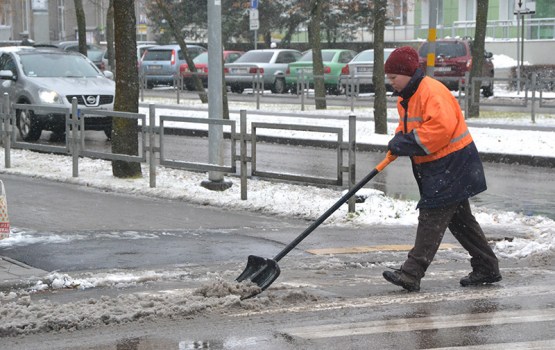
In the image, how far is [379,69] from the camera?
20.0 m

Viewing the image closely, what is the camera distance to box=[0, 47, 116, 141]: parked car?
18.9 m

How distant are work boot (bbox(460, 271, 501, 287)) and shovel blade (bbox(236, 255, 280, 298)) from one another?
4.61ft

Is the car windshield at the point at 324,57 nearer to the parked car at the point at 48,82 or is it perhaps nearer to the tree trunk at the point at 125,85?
the parked car at the point at 48,82

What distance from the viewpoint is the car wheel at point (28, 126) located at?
1703 centimetres

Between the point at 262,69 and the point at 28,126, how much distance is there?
64.6 feet

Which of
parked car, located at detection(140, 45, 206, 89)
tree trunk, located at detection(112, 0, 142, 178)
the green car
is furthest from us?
parked car, located at detection(140, 45, 206, 89)

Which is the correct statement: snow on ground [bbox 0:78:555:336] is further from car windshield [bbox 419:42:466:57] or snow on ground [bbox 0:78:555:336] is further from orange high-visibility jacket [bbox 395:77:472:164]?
car windshield [bbox 419:42:466:57]

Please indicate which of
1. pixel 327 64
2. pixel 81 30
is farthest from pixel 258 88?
pixel 327 64

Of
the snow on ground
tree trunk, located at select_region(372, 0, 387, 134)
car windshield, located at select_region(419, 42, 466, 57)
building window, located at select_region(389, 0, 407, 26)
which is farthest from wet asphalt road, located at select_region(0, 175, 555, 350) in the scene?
building window, located at select_region(389, 0, 407, 26)

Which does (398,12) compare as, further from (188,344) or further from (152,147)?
(188,344)

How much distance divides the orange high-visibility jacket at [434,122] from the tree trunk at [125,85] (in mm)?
6818

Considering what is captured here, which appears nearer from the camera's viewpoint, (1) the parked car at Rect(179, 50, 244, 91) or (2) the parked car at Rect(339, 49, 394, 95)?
(2) the parked car at Rect(339, 49, 394, 95)

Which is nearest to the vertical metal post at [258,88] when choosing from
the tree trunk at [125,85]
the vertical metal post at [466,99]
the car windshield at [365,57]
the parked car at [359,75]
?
the parked car at [359,75]

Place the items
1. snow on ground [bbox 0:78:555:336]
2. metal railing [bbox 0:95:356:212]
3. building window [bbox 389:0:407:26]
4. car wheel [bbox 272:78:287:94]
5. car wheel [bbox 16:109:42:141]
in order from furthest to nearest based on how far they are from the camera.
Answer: building window [bbox 389:0:407:26]
car wheel [bbox 272:78:287:94]
car wheel [bbox 16:109:42:141]
metal railing [bbox 0:95:356:212]
snow on ground [bbox 0:78:555:336]
